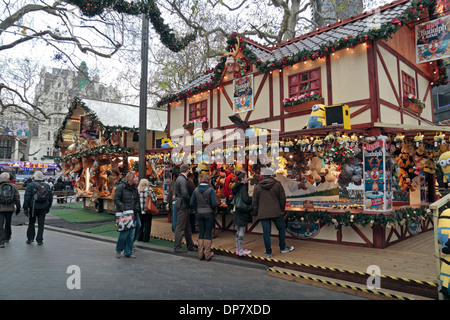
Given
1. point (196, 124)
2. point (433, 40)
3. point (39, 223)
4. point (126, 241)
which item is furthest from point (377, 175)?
point (39, 223)

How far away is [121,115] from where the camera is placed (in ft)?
52.5

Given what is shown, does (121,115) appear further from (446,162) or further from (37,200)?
(446,162)

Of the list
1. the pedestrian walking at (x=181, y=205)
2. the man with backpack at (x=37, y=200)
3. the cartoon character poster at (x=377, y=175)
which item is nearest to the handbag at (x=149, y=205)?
the pedestrian walking at (x=181, y=205)

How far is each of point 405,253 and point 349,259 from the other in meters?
1.41

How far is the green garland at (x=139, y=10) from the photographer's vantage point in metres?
5.71

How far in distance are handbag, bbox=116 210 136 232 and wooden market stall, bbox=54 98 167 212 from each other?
7.13m

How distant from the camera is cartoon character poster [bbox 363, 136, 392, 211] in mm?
7074

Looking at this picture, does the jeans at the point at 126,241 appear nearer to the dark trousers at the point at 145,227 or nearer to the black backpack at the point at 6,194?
the dark trousers at the point at 145,227

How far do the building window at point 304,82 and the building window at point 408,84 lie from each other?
257 centimetres

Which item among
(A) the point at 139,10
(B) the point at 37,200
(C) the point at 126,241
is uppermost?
(A) the point at 139,10

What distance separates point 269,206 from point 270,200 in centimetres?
13

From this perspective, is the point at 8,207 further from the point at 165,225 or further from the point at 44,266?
the point at 165,225

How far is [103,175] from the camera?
50.6 ft
